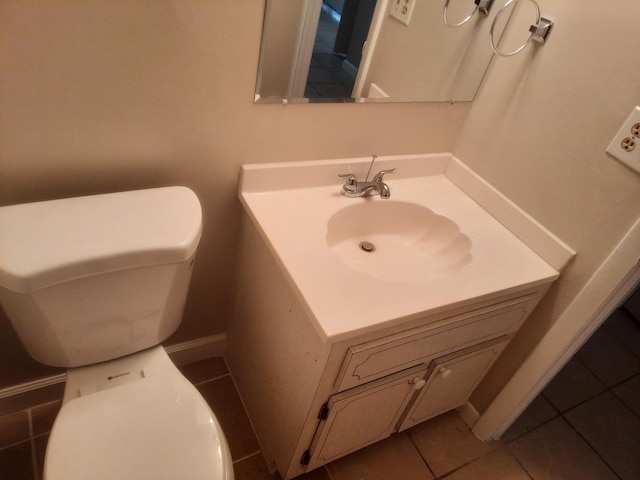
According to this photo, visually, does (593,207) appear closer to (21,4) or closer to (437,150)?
(437,150)

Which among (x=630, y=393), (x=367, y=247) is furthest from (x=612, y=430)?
(x=367, y=247)

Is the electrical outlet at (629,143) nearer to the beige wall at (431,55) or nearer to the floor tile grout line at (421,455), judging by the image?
the beige wall at (431,55)

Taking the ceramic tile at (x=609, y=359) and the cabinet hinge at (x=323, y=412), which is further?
the ceramic tile at (x=609, y=359)

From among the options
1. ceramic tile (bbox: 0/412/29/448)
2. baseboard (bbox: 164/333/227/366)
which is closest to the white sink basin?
baseboard (bbox: 164/333/227/366)

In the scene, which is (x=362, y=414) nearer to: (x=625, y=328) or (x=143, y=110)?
(x=143, y=110)

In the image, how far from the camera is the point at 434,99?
4.16 ft

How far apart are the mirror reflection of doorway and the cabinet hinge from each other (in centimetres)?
77

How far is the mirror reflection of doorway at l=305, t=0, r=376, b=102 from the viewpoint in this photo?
1023 millimetres

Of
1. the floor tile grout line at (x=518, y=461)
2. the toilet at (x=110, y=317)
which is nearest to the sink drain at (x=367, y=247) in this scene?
the toilet at (x=110, y=317)

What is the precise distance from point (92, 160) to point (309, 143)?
0.54m

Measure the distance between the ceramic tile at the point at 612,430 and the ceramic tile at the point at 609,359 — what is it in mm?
121

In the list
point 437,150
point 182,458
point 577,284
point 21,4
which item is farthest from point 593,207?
point 21,4

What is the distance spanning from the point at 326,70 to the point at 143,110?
1.50ft

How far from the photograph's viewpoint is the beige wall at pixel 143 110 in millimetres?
792
